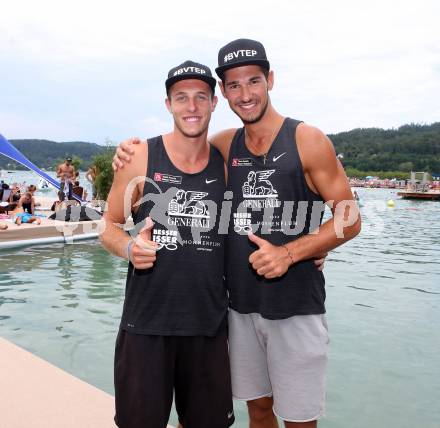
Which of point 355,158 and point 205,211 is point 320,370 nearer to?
point 205,211

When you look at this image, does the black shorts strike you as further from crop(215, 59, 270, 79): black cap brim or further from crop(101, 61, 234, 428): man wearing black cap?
crop(215, 59, 270, 79): black cap brim

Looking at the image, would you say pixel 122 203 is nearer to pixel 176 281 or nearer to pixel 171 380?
pixel 176 281

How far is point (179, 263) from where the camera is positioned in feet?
8.99

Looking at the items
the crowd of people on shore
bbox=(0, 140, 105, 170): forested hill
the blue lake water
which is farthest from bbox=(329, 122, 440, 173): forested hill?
the blue lake water

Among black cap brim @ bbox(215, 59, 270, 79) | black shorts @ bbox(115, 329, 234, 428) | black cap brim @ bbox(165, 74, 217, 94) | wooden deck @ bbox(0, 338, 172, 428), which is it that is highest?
black cap brim @ bbox(215, 59, 270, 79)

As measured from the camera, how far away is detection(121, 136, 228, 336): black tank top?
2723 mm

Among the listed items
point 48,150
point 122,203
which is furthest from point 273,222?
point 48,150

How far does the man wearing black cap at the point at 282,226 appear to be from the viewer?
2.85 m

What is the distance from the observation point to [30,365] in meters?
4.53

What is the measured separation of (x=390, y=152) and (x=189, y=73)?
166 meters

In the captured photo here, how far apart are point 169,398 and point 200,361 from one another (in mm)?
305

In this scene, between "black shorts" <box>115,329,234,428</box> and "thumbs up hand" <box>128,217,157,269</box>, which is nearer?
"thumbs up hand" <box>128,217,157,269</box>

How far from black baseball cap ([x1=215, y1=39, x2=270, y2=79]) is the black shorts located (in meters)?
1.73

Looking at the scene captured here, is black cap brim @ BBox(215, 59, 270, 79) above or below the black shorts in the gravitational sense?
above
